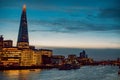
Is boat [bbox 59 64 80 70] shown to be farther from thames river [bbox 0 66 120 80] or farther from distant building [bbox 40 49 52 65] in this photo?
thames river [bbox 0 66 120 80]

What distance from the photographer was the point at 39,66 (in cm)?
3484

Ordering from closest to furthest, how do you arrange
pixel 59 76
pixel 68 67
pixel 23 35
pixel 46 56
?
pixel 59 76
pixel 68 67
pixel 46 56
pixel 23 35

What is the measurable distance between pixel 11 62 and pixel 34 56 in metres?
4.23

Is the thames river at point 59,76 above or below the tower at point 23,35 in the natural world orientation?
below

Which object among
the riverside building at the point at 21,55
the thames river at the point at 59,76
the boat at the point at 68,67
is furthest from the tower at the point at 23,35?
the thames river at the point at 59,76

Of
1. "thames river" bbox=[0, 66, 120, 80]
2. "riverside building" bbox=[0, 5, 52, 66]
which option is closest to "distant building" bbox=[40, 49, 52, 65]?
"riverside building" bbox=[0, 5, 52, 66]

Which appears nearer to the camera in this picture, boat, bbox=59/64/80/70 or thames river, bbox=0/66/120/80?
thames river, bbox=0/66/120/80

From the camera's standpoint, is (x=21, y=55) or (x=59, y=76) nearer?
(x=59, y=76)

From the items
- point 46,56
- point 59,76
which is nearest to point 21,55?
point 46,56

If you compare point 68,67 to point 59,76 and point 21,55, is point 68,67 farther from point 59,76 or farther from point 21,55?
point 59,76

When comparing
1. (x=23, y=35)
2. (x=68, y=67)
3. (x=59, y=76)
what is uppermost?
(x=23, y=35)

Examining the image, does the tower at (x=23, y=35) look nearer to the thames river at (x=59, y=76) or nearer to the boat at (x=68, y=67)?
the boat at (x=68, y=67)

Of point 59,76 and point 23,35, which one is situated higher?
point 23,35

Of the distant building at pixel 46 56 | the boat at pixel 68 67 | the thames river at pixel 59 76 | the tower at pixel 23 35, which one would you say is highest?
the tower at pixel 23 35
